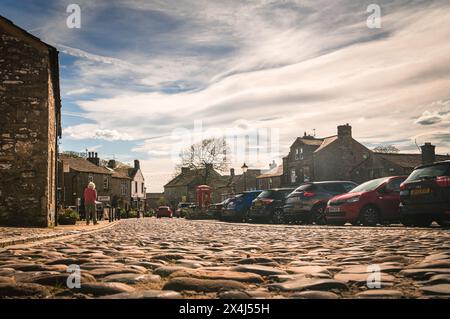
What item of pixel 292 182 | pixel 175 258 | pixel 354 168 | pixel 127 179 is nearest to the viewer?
pixel 175 258

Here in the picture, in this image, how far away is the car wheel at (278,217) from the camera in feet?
56.3

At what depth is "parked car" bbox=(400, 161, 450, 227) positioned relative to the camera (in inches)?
383

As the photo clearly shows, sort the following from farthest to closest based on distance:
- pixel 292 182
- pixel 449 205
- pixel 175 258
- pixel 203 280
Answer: pixel 292 182 → pixel 449 205 → pixel 175 258 → pixel 203 280

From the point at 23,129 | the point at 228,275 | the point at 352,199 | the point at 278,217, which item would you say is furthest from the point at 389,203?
the point at 23,129

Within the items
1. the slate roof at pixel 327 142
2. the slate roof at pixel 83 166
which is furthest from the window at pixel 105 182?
the slate roof at pixel 327 142

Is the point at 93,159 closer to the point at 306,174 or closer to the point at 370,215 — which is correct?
the point at 306,174

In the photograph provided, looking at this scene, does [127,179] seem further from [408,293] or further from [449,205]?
[408,293]

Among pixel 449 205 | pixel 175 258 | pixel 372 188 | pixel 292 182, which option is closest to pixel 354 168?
pixel 292 182

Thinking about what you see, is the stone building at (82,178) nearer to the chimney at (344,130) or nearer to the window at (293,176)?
the window at (293,176)

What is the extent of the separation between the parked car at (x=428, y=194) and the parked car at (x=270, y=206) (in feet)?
22.7

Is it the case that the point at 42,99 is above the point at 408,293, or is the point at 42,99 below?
above

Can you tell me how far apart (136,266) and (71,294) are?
1280 millimetres
